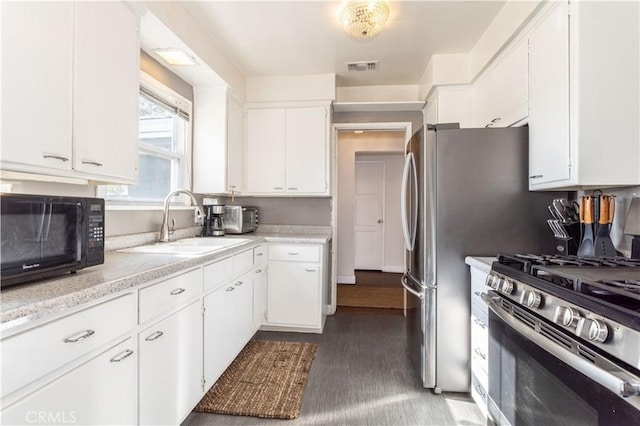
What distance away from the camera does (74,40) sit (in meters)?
1.25

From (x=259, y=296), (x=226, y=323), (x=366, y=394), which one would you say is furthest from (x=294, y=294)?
(x=366, y=394)

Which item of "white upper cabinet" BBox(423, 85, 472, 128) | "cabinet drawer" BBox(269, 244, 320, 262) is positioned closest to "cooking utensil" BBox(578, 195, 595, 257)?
"white upper cabinet" BBox(423, 85, 472, 128)

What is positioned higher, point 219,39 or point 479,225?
point 219,39

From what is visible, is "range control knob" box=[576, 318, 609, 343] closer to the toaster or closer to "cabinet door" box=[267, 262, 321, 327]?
"cabinet door" box=[267, 262, 321, 327]

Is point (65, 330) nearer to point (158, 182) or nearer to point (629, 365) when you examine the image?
point (629, 365)

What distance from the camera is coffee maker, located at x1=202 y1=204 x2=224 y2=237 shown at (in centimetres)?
284

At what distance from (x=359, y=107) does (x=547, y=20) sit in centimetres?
191

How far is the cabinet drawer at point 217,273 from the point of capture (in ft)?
5.80

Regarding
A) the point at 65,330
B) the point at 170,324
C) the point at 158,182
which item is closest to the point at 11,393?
the point at 65,330

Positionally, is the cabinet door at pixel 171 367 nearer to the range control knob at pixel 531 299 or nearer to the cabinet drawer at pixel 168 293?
the cabinet drawer at pixel 168 293

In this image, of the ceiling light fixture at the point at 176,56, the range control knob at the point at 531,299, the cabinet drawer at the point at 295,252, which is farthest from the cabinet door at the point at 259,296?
the range control knob at the point at 531,299

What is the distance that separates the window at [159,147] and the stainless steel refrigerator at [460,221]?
6.66 feet

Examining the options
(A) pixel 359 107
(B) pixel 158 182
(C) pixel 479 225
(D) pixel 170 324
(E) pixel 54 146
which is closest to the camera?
(E) pixel 54 146

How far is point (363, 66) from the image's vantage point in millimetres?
2959
